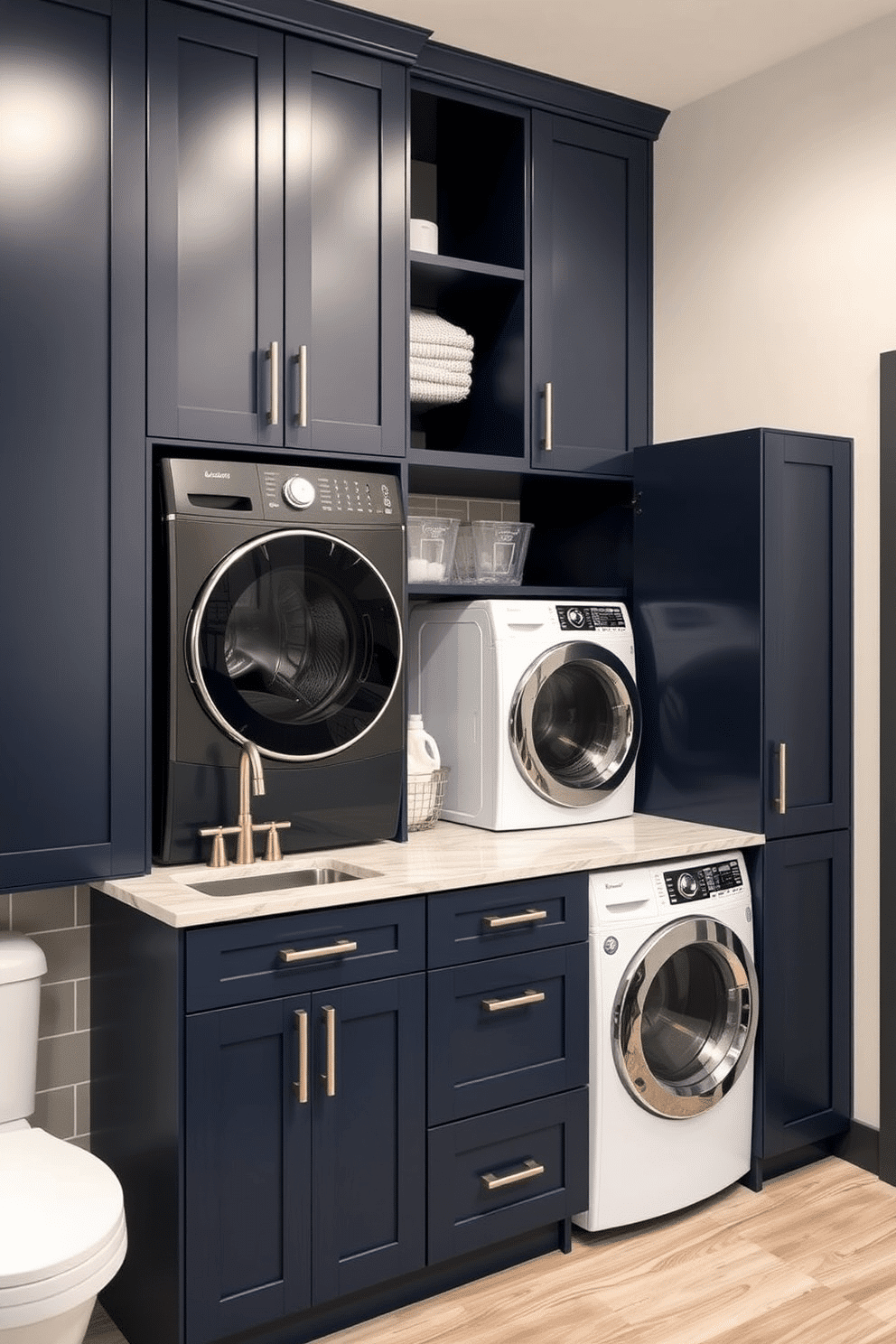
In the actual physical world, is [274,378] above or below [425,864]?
above

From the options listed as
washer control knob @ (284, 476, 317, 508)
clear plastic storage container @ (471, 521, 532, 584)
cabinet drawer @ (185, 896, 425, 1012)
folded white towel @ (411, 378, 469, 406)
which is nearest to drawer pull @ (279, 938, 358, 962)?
A: cabinet drawer @ (185, 896, 425, 1012)

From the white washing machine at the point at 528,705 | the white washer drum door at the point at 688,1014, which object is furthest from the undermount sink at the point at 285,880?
the white washer drum door at the point at 688,1014

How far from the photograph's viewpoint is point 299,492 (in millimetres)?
2586

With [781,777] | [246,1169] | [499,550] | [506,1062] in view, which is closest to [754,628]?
[781,777]

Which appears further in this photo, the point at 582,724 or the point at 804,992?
the point at 582,724

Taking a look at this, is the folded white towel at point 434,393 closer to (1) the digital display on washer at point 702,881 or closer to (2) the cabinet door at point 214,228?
(2) the cabinet door at point 214,228

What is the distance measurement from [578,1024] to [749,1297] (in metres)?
0.63

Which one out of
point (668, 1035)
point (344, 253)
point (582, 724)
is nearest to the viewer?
point (344, 253)

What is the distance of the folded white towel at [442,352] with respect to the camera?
9.77ft

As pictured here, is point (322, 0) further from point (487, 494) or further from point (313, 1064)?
point (313, 1064)

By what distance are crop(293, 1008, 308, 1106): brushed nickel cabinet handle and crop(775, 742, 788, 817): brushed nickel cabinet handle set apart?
4.27ft

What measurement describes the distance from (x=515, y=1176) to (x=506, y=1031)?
0.98 feet

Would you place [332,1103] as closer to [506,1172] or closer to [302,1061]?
[302,1061]

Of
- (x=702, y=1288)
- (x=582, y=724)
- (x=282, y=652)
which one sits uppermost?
(x=282, y=652)
